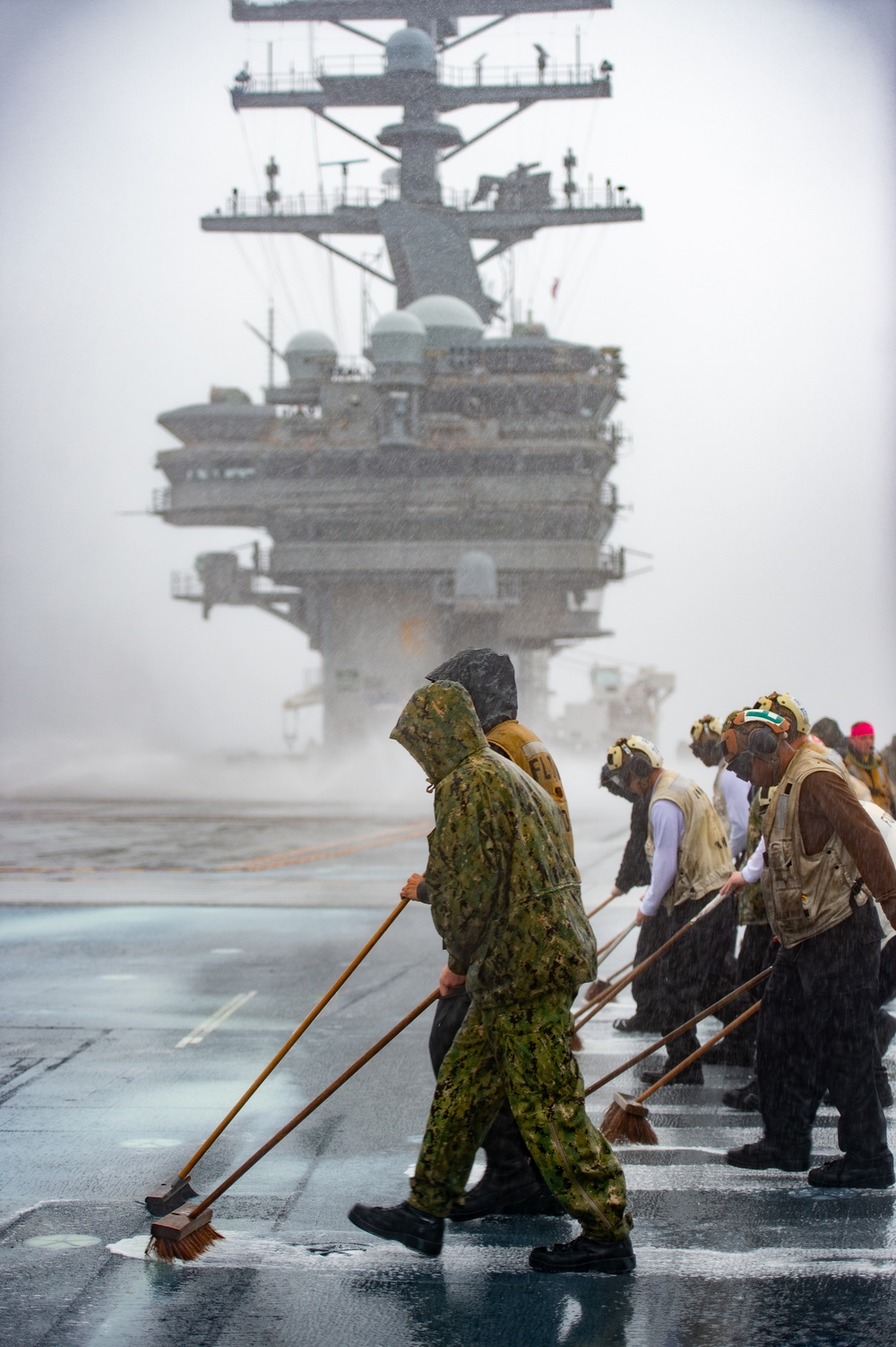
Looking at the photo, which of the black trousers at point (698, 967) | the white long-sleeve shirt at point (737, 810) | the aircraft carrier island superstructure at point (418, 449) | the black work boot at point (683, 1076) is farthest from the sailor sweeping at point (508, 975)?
the aircraft carrier island superstructure at point (418, 449)

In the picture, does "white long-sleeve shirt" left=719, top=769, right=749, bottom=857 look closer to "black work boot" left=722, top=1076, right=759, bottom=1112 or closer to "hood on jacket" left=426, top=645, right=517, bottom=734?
"black work boot" left=722, top=1076, right=759, bottom=1112

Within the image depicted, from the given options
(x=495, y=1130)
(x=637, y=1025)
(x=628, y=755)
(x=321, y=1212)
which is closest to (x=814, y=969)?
(x=495, y=1130)

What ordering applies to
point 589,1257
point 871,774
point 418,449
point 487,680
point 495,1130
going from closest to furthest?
point 589,1257 < point 495,1130 < point 487,680 < point 871,774 < point 418,449

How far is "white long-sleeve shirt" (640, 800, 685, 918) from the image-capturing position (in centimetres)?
716

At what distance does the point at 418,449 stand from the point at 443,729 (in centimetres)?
4437

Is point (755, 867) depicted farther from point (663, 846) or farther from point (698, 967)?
point (698, 967)

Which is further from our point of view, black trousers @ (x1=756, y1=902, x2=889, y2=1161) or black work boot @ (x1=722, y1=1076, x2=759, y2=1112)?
black work boot @ (x1=722, y1=1076, x2=759, y2=1112)

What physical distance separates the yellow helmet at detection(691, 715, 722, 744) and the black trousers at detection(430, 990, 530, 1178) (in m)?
3.29

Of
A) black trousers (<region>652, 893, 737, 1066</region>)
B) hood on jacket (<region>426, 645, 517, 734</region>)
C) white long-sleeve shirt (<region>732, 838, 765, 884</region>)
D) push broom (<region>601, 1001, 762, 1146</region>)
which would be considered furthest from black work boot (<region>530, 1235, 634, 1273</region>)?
black trousers (<region>652, 893, 737, 1066</region>)

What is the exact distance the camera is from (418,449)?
48031mm

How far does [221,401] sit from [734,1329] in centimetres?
5101

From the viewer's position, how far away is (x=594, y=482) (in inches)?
1964

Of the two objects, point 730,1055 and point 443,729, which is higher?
point 443,729

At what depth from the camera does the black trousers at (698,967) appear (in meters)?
7.20
